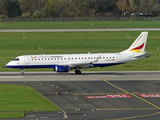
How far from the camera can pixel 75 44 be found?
89562 mm

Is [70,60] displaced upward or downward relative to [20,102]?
upward

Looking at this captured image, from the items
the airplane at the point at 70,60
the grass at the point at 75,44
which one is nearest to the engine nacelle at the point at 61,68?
the airplane at the point at 70,60

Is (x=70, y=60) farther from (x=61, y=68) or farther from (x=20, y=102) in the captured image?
(x=20, y=102)

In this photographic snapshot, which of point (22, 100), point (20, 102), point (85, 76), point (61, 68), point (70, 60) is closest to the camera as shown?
point (20, 102)

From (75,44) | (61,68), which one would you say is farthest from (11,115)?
(75,44)

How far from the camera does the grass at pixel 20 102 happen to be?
32281 millimetres

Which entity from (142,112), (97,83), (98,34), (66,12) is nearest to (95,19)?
(66,12)

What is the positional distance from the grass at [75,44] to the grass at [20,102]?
19753 millimetres

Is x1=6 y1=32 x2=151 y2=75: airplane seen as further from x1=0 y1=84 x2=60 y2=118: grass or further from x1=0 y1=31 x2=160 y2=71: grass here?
x1=0 y1=84 x2=60 y2=118: grass

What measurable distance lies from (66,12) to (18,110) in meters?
159

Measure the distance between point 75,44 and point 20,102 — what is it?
54548 millimetres

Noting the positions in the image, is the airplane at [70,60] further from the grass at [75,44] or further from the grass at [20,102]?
the grass at [20,102]

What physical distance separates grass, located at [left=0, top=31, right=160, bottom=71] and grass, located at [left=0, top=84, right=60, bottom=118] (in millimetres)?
19753

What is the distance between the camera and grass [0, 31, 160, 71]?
226ft
